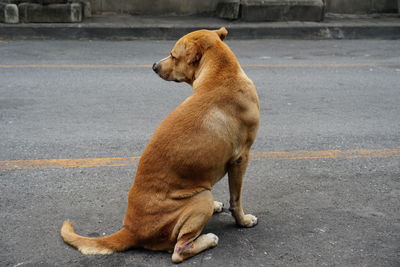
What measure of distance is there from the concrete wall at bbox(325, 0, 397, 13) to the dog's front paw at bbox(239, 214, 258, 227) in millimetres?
9143

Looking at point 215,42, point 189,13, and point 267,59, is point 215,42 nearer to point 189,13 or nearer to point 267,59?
point 267,59

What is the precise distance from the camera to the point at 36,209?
4.00 meters

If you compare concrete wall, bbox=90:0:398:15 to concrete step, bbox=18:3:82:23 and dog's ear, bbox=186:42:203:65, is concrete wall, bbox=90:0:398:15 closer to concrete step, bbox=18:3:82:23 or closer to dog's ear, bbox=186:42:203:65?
concrete step, bbox=18:3:82:23

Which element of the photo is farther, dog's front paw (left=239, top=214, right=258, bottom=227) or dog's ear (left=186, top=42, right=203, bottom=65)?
dog's front paw (left=239, top=214, right=258, bottom=227)

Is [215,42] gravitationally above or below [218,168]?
above

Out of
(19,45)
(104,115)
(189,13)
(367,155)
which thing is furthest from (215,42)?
(189,13)

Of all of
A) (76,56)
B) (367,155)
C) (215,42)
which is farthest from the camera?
(76,56)

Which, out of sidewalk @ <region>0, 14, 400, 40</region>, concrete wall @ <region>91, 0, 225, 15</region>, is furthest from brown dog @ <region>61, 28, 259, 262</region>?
concrete wall @ <region>91, 0, 225, 15</region>

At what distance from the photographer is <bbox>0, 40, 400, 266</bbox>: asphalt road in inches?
140

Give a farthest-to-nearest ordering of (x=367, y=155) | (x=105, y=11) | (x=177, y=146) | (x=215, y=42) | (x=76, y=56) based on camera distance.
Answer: (x=105, y=11) < (x=76, y=56) < (x=367, y=155) < (x=215, y=42) < (x=177, y=146)

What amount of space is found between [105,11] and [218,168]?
28.7ft

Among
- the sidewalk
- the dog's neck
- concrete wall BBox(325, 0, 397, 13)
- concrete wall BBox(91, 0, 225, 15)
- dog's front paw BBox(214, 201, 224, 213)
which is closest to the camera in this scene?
the dog's neck

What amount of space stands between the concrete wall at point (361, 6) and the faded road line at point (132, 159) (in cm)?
745

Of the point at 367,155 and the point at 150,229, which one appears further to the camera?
the point at 367,155
